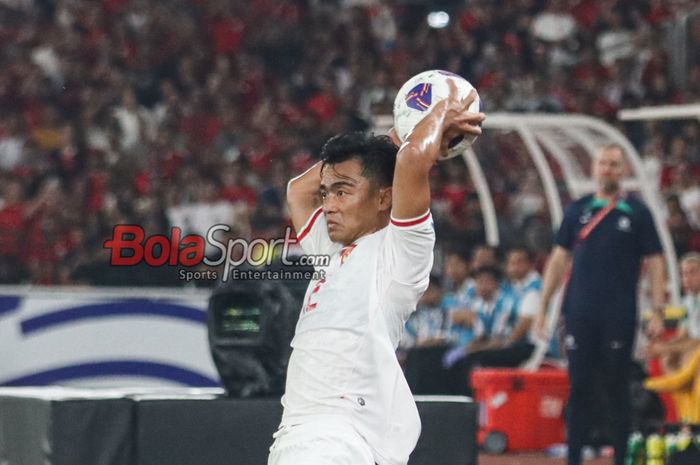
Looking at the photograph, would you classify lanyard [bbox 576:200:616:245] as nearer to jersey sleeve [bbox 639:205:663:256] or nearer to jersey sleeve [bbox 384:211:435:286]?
jersey sleeve [bbox 639:205:663:256]

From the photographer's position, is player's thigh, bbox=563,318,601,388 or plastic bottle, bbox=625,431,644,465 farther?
plastic bottle, bbox=625,431,644,465

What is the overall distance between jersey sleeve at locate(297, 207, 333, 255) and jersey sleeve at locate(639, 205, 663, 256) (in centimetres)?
453

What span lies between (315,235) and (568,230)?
4.70 metres

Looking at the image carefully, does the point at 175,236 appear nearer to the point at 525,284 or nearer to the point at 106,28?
the point at 525,284

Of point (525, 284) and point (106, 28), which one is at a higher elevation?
point (106, 28)

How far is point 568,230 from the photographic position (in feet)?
31.1

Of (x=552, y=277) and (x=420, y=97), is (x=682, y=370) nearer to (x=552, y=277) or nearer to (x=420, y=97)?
(x=552, y=277)

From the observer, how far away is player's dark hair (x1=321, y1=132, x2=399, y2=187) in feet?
15.4

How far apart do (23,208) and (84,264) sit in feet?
8.49

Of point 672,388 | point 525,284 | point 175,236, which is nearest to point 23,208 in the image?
point 175,236

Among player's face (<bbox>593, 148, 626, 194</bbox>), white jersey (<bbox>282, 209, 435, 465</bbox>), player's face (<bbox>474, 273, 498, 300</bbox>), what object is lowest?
white jersey (<bbox>282, 209, 435, 465</bbox>)

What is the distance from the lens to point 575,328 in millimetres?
9117

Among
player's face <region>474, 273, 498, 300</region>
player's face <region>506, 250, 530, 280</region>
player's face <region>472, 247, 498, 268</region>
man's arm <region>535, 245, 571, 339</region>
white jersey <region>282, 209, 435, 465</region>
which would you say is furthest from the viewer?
player's face <region>472, 247, 498, 268</region>

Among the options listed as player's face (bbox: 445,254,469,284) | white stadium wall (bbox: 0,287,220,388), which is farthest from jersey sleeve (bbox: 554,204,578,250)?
player's face (bbox: 445,254,469,284)
